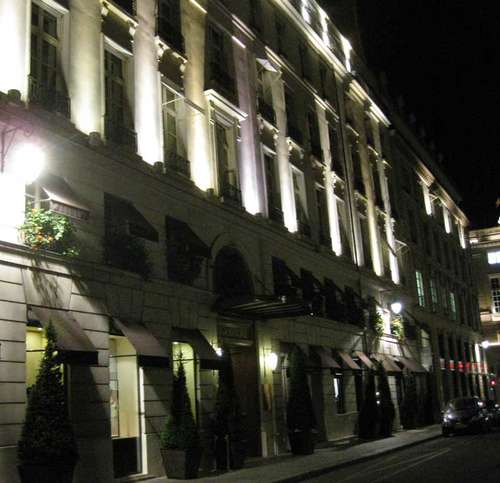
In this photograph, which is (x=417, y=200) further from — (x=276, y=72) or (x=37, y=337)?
(x=37, y=337)

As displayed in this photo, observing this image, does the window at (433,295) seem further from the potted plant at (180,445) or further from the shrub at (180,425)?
the potted plant at (180,445)

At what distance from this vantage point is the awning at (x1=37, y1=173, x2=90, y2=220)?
14445 millimetres

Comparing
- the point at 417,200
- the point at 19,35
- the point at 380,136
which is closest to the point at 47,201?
the point at 19,35

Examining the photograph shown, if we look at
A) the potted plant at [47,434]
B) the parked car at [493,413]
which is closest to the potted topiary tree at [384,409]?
the parked car at [493,413]

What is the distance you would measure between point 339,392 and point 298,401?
7.64 meters

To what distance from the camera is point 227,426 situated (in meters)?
18.6

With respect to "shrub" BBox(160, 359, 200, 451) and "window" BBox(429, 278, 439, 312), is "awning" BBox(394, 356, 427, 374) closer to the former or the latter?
"window" BBox(429, 278, 439, 312)

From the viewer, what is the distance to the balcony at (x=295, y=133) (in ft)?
94.7

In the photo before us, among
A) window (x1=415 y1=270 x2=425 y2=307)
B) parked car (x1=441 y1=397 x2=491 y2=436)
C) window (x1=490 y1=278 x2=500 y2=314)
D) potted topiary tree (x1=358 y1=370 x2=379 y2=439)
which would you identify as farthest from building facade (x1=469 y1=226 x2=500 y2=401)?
potted topiary tree (x1=358 y1=370 x2=379 y2=439)

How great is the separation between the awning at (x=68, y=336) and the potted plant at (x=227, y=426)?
5063 mm

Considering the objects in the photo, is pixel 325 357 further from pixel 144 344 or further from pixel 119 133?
pixel 119 133

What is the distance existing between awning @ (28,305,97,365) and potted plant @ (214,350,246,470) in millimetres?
5063

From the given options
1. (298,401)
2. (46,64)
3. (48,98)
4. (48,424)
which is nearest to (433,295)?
(298,401)

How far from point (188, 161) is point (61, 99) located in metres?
5.53
